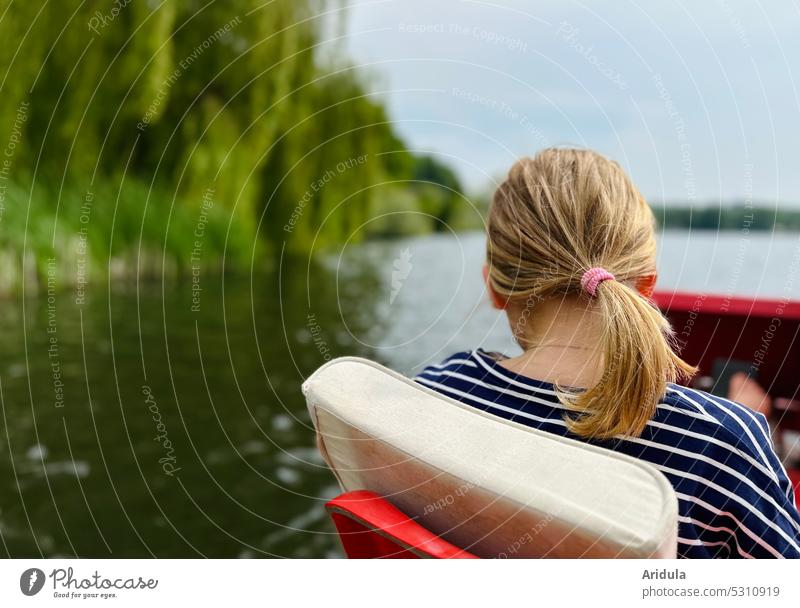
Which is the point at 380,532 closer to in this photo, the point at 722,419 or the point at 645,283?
the point at 722,419

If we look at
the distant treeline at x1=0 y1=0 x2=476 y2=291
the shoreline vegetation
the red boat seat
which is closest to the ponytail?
the red boat seat

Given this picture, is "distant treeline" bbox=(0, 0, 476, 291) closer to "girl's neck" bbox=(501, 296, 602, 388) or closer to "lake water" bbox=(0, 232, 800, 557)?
"lake water" bbox=(0, 232, 800, 557)

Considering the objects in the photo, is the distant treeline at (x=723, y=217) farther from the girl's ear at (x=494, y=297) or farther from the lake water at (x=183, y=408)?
the girl's ear at (x=494, y=297)

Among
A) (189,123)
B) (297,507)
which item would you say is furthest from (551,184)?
(189,123)

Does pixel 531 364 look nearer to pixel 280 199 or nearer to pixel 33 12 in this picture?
pixel 33 12

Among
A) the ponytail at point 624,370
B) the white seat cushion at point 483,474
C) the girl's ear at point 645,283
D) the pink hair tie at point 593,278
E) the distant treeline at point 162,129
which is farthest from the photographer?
the distant treeline at point 162,129

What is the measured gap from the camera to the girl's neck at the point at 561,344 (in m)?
1.06

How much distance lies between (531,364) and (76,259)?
7343 mm

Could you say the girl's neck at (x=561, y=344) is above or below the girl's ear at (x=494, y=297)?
below

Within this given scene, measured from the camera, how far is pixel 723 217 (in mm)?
1958

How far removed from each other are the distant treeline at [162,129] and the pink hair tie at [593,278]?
5114 mm

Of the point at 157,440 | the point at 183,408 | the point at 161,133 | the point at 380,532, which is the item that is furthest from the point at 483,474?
the point at 161,133

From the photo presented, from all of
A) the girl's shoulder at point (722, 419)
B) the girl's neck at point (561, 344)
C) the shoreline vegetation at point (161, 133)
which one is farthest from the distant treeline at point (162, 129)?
the girl's shoulder at point (722, 419)

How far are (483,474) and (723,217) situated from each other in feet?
4.84
